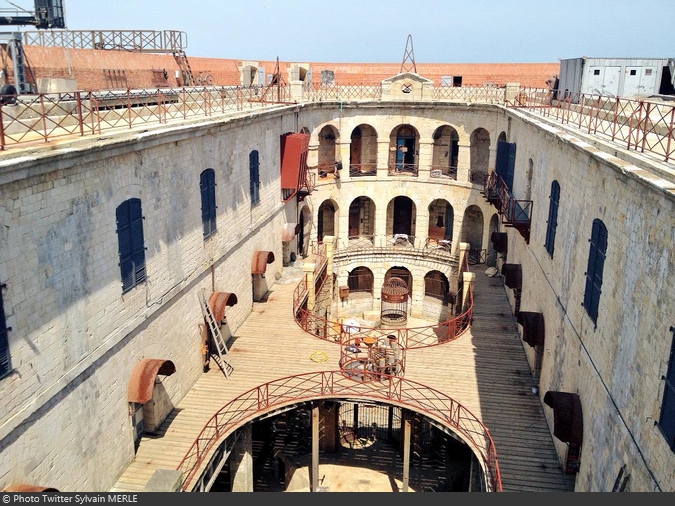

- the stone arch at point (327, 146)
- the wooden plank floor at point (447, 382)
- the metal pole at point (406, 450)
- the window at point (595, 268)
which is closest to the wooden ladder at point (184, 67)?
the stone arch at point (327, 146)

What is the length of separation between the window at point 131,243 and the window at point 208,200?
153 inches

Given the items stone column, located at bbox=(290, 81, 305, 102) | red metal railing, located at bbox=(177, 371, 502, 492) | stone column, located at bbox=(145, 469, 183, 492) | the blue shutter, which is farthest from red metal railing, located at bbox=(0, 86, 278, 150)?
red metal railing, located at bbox=(177, 371, 502, 492)

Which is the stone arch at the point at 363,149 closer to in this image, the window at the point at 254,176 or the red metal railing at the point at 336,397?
the window at the point at 254,176

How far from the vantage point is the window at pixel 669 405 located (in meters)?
8.79

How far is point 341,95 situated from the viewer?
3412 centimetres

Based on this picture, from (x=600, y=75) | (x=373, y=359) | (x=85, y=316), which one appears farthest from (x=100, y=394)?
(x=600, y=75)

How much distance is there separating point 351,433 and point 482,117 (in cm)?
1803

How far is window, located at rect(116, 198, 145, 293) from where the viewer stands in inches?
549

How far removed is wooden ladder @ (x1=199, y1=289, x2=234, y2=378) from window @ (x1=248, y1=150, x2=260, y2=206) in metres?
5.77

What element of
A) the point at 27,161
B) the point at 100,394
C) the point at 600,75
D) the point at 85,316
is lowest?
the point at 100,394

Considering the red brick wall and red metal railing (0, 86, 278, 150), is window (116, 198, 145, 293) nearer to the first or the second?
red metal railing (0, 86, 278, 150)

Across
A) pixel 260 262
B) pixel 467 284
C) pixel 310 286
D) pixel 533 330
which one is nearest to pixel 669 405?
pixel 533 330

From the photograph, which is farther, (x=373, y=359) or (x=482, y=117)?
(x=482, y=117)

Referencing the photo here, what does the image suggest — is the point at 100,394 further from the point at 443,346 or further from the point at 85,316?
the point at 443,346
